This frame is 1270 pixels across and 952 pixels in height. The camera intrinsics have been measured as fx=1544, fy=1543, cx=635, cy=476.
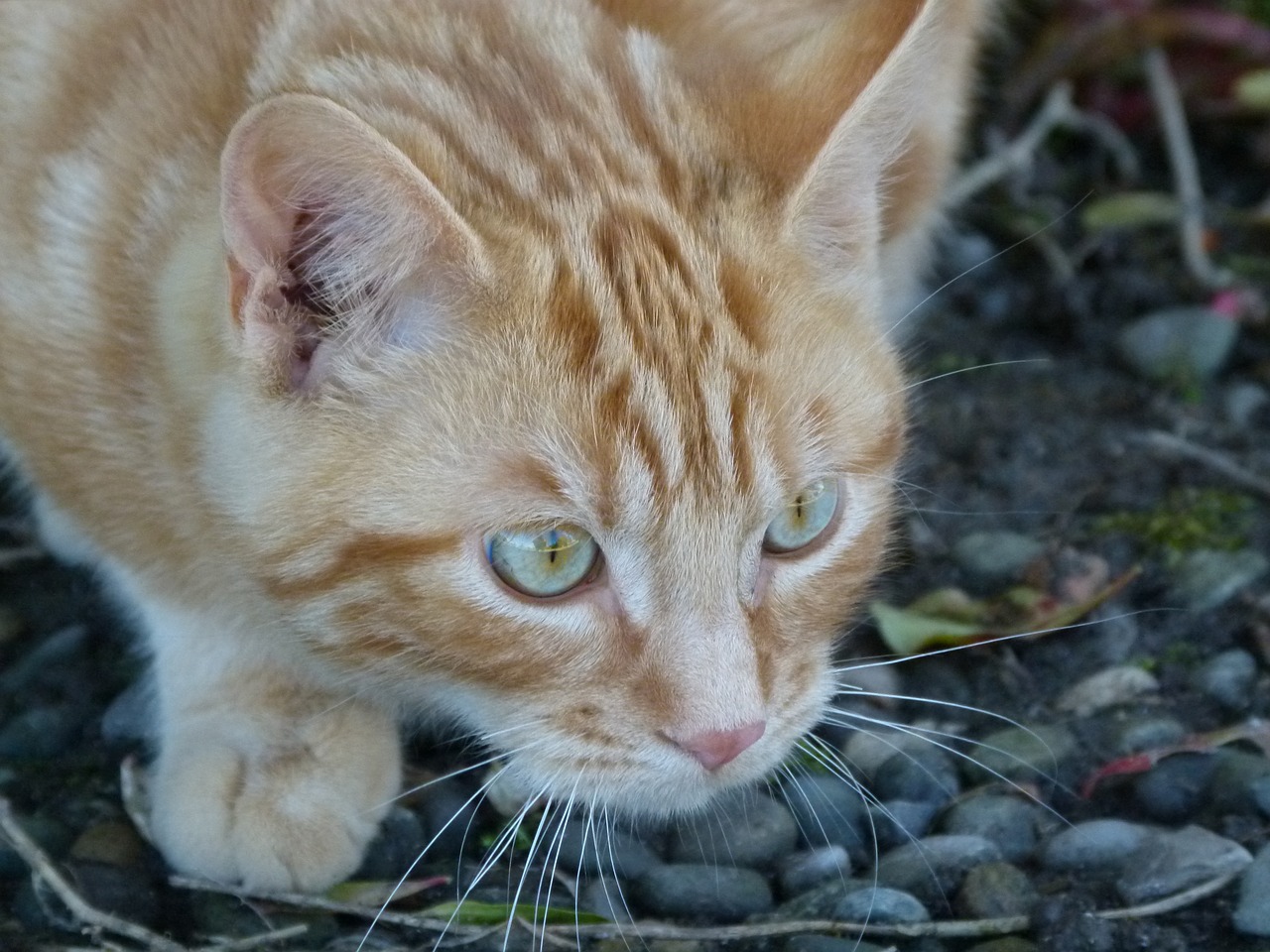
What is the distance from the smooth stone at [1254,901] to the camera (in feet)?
7.68

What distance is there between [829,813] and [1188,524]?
115 centimetres

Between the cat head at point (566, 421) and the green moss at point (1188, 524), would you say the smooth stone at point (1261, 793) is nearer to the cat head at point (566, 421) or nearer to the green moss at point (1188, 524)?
the green moss at point (1188, 524)

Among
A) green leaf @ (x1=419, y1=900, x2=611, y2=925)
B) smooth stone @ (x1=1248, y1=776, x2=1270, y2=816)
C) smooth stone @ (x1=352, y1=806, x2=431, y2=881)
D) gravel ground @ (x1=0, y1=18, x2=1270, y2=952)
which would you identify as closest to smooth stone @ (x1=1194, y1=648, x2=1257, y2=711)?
gravel ground @ (x1=0, y1=18, x2=1270, y2=952)

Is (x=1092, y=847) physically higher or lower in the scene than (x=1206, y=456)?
lower

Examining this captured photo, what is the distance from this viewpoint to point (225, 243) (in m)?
2.07

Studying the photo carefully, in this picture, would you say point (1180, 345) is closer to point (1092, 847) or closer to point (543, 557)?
point (1092, 847)

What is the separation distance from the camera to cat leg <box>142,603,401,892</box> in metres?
2.56

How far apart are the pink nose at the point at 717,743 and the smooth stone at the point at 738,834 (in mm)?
373

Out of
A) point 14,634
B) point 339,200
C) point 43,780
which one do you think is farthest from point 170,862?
point 339,200

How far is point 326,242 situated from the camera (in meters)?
2.13

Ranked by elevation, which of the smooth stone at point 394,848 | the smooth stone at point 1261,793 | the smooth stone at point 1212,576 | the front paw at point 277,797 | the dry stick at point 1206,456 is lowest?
the smooth stone at point 1261,793

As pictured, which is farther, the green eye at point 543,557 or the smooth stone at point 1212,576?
the smooth stone at point 1212,576

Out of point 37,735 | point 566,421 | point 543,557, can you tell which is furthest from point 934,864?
point 37,735

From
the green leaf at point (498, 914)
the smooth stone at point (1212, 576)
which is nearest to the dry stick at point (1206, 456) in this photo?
the smooth stone at point (1212, 576)
